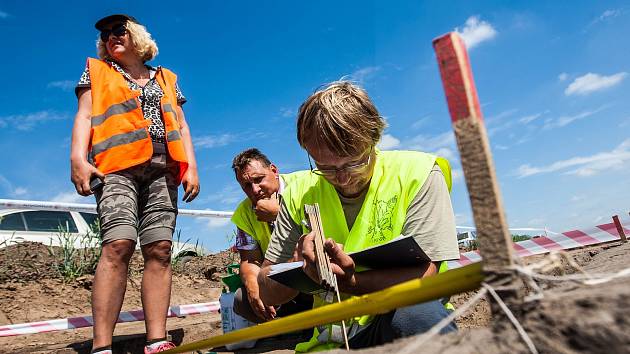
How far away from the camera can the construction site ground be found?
3.23 ft

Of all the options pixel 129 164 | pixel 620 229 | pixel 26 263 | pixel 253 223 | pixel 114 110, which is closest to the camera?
pixel 129 164

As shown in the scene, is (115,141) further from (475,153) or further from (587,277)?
(587,277)

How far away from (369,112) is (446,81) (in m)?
1.04

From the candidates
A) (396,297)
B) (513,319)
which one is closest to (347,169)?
(396,297)

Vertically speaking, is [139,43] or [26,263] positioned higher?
[139,43]

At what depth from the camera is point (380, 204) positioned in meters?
2.13

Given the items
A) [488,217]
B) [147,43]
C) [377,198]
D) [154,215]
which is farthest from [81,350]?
[488,217]

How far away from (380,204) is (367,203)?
59mm

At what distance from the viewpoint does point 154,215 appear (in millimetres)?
3014

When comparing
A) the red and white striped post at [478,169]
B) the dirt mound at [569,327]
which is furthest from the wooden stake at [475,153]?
the dirt mound at [569,327]

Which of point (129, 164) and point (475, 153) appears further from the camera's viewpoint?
point (129, 164)

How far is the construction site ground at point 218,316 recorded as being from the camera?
0.98 m

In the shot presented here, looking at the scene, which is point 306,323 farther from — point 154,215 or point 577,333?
point 154,215

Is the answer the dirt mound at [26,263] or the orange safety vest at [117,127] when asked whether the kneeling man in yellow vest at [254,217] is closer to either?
the orange safety vest at [117,127]
